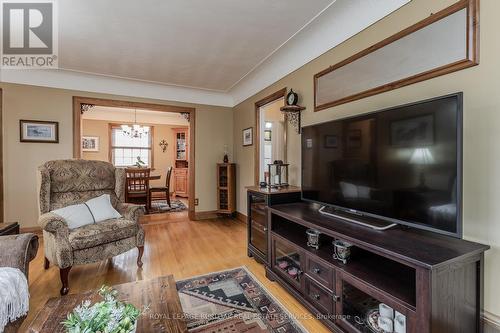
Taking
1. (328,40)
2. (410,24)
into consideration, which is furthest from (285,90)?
(410,24)

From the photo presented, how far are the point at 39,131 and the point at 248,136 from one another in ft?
10.5

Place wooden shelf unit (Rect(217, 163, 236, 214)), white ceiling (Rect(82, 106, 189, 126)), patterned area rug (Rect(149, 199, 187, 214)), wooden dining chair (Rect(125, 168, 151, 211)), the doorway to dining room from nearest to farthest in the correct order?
wooden shelf unit (Rect(217, 163, 236, 214))
wooden dining chair (Rect(125, 168, 151, 211))
patterned area rug (Rect(149, 199, 187, 214))
the doorway to dining room
white ceiling (Rect(82, 106, 189, 126))

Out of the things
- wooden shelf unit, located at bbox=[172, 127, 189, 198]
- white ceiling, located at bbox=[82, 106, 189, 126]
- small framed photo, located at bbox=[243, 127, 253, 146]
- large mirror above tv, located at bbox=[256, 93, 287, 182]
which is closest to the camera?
large mirror above tv, located at bbox=[256, 93, 287, 182]

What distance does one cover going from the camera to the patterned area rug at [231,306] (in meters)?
1.65

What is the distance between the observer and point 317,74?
8.45 feet

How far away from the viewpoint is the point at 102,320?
82 cm

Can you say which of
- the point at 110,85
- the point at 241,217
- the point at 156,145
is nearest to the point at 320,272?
the point at 241,217

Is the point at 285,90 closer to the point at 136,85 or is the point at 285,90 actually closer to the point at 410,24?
the point at 410,24

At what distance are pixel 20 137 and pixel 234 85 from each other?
11.0 ft

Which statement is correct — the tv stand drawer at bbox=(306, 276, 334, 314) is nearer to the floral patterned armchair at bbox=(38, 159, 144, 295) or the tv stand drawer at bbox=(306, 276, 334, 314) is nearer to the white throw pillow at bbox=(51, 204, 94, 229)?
the floral patterned armchair at bbox=(38, 159, 144, 295)

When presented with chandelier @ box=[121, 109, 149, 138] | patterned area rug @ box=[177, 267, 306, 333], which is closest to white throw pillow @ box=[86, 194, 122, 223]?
patterned area rug @ box=[177, 267, 306, 333]

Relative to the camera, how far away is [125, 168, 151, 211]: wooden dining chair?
5016 mm

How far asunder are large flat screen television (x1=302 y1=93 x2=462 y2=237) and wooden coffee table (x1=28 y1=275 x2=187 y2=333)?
1.39 metres

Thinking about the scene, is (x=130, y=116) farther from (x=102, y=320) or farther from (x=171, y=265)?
(x=102, y=320)
